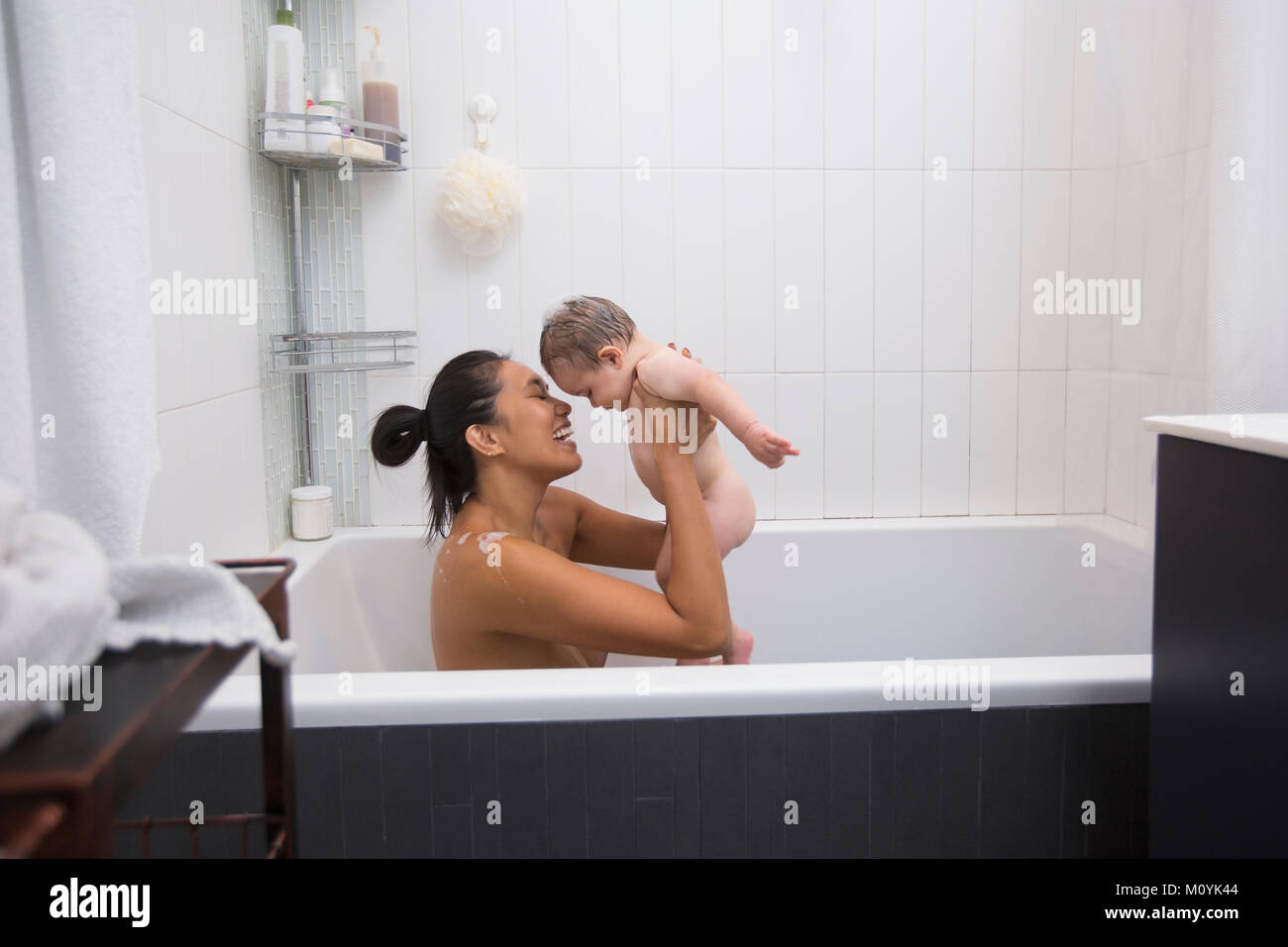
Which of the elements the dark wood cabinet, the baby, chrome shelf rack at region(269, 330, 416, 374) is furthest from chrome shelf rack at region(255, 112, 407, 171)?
the dark wood cabinet

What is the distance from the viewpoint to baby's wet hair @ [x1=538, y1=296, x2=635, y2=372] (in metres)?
1.54

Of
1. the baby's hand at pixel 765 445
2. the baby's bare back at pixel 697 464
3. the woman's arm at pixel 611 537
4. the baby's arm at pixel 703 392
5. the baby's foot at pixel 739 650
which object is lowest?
the baby's foot at pixel 739 650

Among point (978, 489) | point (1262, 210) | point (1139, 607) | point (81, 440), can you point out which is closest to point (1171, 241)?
point (1262, 210)

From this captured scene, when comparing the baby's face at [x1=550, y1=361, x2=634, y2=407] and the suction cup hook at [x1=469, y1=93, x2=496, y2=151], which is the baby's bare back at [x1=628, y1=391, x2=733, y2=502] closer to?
the baby's face at [x1=550, y1=361, x2=634, y2=407]

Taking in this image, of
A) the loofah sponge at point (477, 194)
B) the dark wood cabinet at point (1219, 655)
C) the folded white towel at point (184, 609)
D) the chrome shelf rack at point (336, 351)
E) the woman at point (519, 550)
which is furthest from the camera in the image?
the loofah sponge at point (477, 194)

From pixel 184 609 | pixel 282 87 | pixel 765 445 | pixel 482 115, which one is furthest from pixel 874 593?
pixel 184 609

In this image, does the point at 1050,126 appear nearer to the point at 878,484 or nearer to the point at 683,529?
the point at 878,484

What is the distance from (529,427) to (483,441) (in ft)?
0.24

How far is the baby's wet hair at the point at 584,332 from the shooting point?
1.54 metres

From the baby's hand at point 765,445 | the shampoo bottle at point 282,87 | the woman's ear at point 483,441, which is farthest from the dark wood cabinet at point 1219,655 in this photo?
the shampoo bottle at point 282,87

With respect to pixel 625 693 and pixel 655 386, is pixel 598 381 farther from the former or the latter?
pixel 625 693

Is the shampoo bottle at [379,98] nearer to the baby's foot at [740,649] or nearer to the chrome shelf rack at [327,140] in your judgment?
the chrome shelf rack at [327,140]

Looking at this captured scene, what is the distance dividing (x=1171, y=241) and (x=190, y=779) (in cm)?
157

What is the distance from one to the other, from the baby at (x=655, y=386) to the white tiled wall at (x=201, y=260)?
550mm
